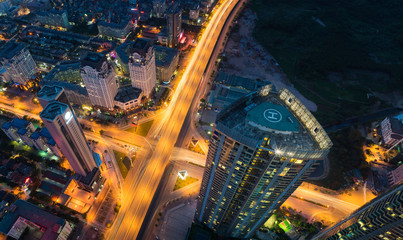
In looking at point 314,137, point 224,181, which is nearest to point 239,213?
point 224,181

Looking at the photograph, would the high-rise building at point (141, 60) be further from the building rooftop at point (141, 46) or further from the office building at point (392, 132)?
the office building at point (392, 132)

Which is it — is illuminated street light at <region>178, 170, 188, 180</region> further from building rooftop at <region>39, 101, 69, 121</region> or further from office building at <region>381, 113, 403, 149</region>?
office building at <region>381, 113, 403, 149</region>

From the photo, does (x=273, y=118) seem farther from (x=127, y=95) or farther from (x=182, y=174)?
(x=127, y=95)

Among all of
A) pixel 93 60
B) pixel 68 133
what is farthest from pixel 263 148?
pixel 93 60

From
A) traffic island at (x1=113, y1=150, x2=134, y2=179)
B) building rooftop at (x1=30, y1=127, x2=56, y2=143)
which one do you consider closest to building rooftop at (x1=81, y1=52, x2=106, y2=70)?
building rooftop at (x1=30, y1=127, x2=56, y2=143)

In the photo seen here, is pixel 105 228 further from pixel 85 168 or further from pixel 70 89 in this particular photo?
pixel 70 89
